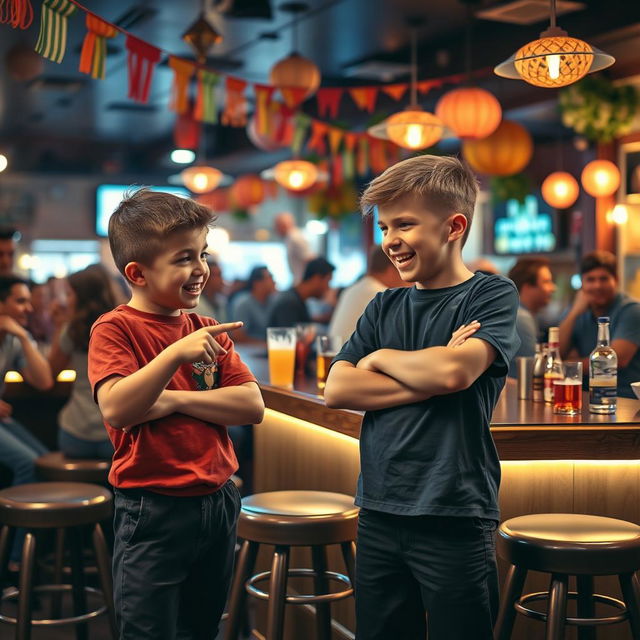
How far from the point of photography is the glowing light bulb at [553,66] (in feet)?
11.7

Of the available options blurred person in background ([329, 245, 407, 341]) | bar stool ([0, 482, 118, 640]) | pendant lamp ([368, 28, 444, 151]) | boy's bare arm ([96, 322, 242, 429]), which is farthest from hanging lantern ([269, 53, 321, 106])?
boy's bare arm ([96, 322, 242, 429])

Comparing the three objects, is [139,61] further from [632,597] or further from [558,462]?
[632,597]

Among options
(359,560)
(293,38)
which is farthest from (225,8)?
(359,560)

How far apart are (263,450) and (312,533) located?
129 cm

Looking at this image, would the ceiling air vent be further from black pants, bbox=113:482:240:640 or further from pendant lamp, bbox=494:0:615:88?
black pants, bbox=113:482:240:640

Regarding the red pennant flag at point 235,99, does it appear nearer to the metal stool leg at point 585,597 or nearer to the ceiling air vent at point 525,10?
the ceiling air vent at point 525,10

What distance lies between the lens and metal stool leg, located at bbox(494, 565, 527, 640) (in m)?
2.30

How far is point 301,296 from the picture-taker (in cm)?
633

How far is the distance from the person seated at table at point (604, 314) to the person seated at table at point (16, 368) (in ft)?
8.12

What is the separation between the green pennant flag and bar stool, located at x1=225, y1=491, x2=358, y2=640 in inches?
71.4

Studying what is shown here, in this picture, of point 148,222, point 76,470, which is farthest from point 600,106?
point 148,222

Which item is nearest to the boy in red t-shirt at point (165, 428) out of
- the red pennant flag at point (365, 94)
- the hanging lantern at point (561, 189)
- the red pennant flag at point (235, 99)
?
the red pennant flag at point (235, 99)

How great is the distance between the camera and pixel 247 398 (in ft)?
6.32

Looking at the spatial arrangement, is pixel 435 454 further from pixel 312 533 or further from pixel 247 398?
pixel 312 533
